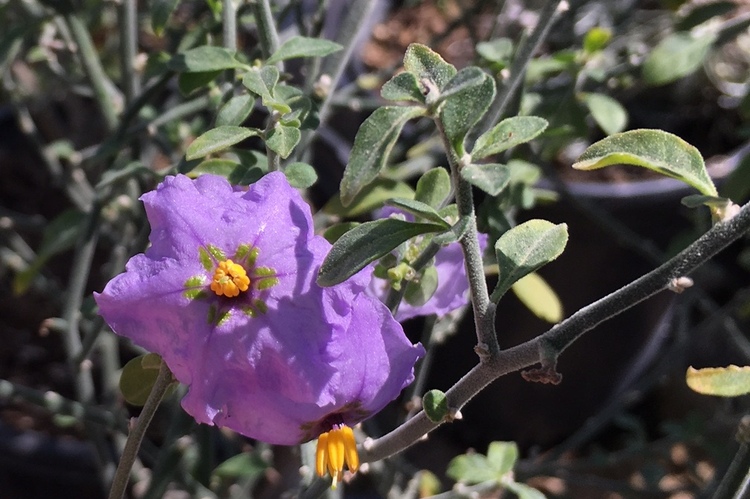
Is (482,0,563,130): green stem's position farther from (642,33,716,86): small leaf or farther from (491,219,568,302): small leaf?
(642,33,716,86): small leaf

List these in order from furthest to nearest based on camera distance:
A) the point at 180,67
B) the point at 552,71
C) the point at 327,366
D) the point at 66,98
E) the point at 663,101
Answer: the point at 663,101 < the point at 66,98 < the point at 552,71 < the point at 180,67 < the point at 327,366

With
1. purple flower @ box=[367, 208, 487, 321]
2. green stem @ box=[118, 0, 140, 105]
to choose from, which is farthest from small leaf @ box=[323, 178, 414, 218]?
green stem @ box=[118, 0, 140, 105]

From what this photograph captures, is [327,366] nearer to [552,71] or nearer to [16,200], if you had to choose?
[552,71]

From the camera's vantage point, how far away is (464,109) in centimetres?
41

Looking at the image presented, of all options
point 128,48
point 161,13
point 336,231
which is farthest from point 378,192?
point 128,48

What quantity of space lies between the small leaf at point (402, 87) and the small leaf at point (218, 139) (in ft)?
0.33

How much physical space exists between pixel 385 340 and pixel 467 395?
Answer: 55 mm

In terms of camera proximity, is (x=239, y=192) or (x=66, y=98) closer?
(x=239, y=192)

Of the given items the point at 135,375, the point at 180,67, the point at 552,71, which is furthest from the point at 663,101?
the point at 135,375

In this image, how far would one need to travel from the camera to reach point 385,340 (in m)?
0.44

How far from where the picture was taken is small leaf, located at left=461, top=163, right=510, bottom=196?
0.39 m

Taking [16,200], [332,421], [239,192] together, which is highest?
[239,192]

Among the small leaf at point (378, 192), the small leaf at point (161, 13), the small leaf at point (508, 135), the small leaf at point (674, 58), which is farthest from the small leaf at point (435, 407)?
the small leaf at point (674, 58)

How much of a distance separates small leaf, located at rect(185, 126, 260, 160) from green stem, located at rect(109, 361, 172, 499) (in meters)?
0.12
